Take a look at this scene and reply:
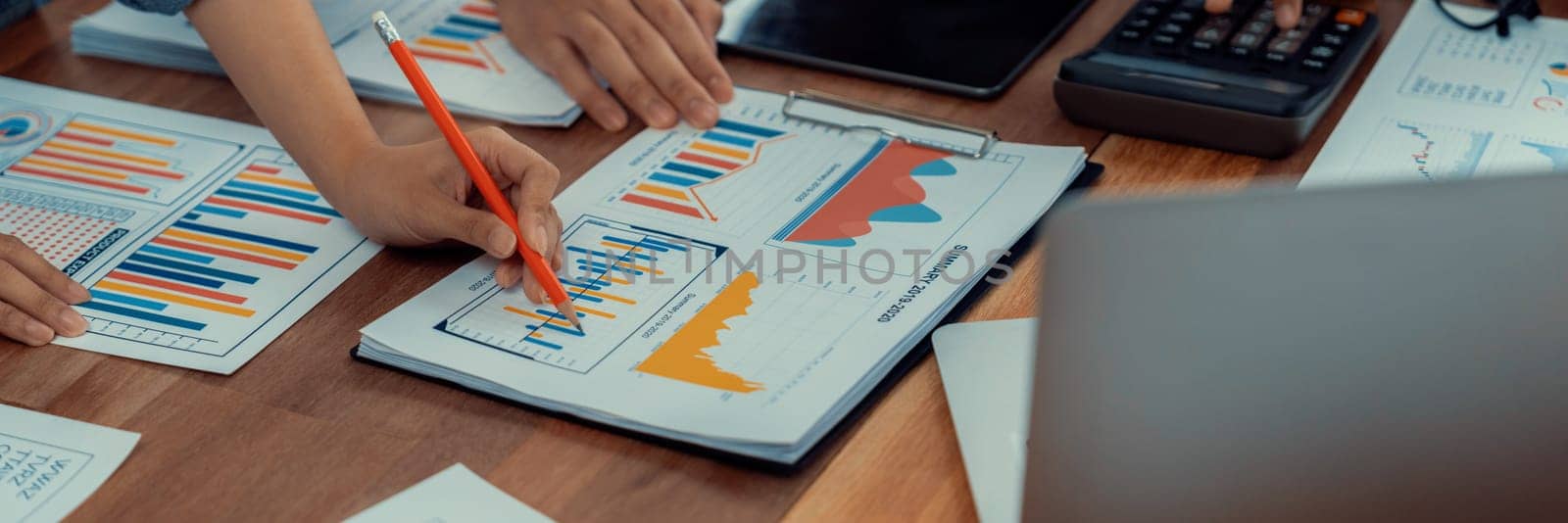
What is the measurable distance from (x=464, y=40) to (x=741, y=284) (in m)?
0.44

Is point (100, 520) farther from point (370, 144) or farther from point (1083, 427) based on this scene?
point (1083, 427)

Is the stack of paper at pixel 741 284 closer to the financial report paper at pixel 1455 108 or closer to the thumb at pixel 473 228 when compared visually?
the thumb at pixel 473 228

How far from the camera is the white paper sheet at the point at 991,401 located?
63 cm

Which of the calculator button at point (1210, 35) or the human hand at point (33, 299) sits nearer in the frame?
the human hand at point (33, 299)

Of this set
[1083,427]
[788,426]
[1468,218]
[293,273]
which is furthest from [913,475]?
[293,273]

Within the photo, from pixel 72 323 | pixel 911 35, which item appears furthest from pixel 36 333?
pixel 911 35

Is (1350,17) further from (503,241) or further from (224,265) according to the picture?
(224,265)

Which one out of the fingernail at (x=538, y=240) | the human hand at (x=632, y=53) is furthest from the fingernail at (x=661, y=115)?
the fingernail at (x=538, y=240)

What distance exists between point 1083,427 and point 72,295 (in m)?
0.62

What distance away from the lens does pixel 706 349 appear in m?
0.72

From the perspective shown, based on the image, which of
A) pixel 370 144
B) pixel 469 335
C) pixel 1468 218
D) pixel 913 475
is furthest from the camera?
pixel 370 144

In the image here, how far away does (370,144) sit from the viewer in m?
0.87

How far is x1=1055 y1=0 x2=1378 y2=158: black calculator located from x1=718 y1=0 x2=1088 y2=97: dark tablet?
0.08 meters

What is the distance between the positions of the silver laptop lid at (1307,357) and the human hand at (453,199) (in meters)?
0.38
